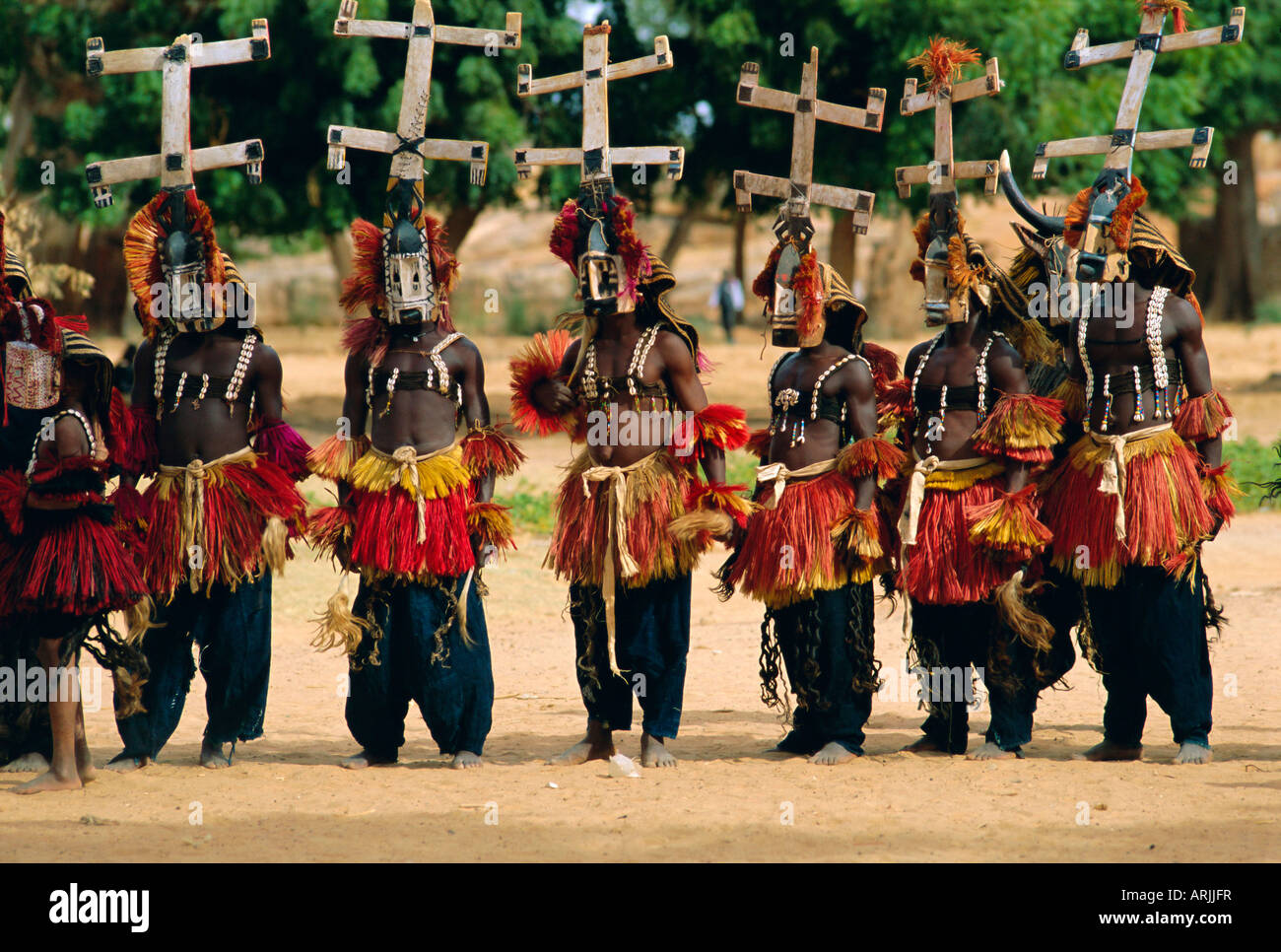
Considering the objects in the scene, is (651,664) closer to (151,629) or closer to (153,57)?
(151,629)

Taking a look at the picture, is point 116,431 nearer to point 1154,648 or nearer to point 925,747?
point 925,747

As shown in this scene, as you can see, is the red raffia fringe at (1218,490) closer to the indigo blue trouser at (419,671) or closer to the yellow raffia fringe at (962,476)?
the yellow raffia fringe at (962,476)

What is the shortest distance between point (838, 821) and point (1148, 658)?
1706 mm

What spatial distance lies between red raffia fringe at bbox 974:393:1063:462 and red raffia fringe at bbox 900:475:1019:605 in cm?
21

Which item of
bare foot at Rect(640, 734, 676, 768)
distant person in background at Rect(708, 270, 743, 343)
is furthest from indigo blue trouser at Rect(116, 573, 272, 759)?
distant person in background at Rect(708, 270, 743, 343)

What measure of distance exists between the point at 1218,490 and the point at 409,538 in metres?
3.42

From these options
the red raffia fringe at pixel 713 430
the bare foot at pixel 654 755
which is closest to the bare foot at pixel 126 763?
the bare foot at pixel 654 755

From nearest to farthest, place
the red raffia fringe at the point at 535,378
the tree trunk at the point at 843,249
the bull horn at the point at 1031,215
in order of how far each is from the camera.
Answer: the red raffia fringe at the point at 535,378 < the bull horn at the point at 1031,215 < the tree trunk at the point at 843,249

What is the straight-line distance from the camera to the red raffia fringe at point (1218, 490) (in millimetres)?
6242

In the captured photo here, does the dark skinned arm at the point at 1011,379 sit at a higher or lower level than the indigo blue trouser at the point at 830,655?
higher

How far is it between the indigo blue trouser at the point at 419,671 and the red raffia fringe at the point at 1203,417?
308 centimetres

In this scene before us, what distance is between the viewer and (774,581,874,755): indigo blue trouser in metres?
6.34

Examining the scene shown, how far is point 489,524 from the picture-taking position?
6277 millimetres
